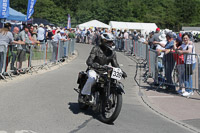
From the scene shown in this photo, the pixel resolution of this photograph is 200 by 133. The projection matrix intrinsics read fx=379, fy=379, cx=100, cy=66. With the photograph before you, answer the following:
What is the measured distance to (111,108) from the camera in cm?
737

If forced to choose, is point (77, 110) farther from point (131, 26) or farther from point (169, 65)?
point (131, 26)

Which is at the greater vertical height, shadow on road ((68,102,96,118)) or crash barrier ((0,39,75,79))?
crash barrier ((0,39,75,79))

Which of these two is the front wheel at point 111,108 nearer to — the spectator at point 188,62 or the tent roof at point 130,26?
the spectator at point 188,62

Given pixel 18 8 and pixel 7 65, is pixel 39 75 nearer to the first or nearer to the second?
pixel 7 65

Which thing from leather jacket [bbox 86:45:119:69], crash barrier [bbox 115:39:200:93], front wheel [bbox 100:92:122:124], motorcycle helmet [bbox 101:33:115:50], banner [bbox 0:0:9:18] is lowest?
front wheel [bbox 100:92:122:124]

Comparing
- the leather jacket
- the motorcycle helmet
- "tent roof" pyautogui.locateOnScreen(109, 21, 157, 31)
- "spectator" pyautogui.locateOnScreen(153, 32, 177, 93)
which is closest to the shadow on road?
the leather jacket

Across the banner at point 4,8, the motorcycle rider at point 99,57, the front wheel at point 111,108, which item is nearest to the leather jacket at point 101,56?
the motorcycle rider at point 99,57

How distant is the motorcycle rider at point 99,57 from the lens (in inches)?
297

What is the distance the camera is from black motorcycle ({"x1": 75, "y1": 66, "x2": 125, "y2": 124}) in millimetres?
7160

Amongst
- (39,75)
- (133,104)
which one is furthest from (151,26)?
(133,104)

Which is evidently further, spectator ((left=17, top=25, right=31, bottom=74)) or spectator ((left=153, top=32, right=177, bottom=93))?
spectator ((left=17, top=25, right=31, bottom=74))

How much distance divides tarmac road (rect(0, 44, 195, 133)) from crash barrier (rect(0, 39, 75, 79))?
4.80 feet

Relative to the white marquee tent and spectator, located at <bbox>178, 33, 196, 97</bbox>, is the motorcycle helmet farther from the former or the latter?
the white marquee tent

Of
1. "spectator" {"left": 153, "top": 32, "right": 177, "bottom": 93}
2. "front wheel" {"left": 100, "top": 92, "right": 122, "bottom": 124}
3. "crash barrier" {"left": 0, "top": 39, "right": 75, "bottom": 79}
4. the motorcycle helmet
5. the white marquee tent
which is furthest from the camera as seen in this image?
the white marquee tent
